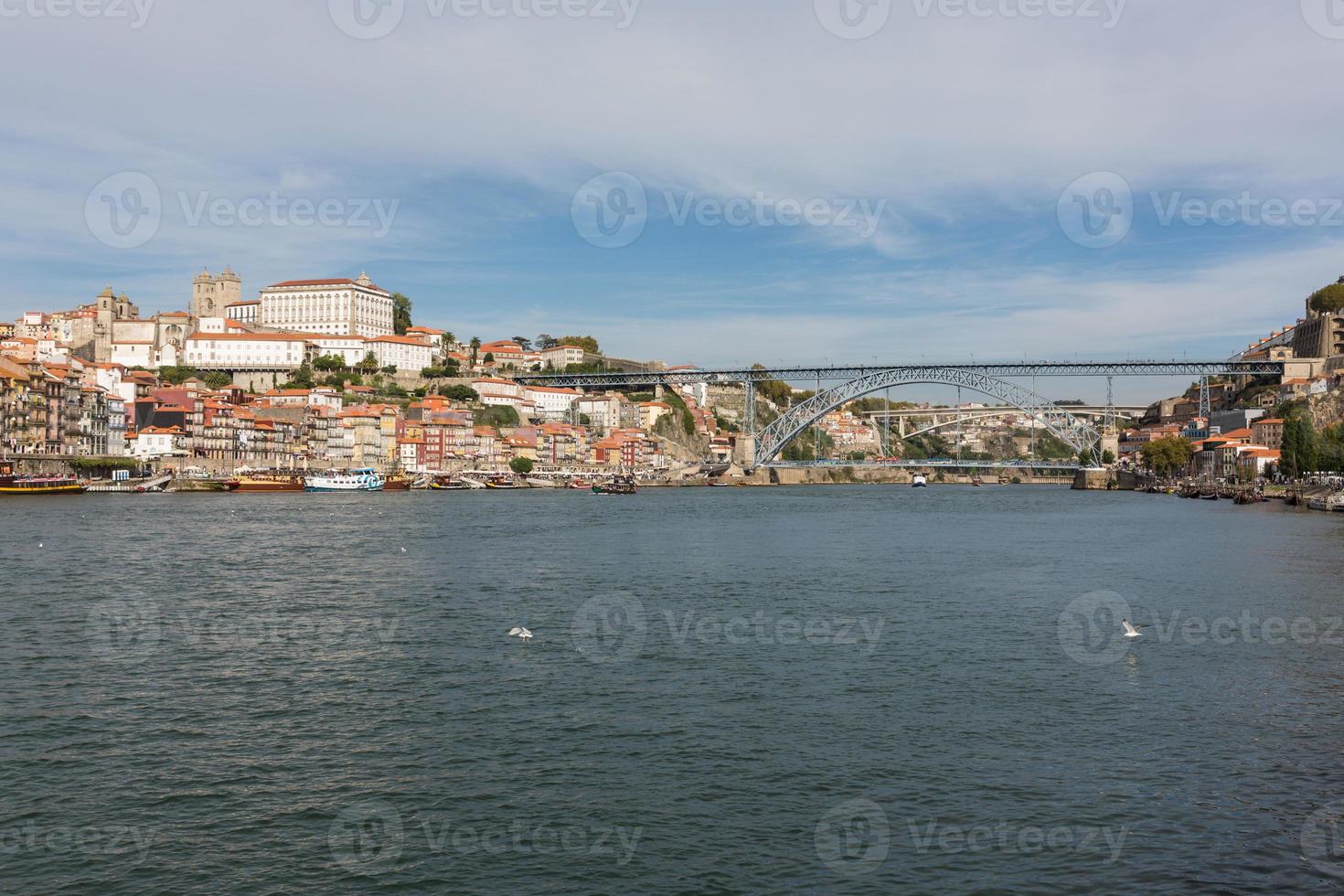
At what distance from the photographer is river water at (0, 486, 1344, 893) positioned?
703 cm

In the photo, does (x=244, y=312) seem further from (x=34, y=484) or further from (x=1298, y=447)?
(x=1298, y=447)

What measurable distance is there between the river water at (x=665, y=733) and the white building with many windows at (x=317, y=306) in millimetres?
86571

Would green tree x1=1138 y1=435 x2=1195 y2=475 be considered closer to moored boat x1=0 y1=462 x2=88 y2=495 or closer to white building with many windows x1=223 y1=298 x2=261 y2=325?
moored boat x1=0 y1=462 x2=88 y2=495

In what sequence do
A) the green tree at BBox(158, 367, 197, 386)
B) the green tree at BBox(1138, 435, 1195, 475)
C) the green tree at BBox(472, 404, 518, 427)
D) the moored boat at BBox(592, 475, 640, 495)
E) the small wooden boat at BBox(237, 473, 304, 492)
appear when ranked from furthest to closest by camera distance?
1. the green tree at BBox(472, 404, 518, 427)
2. the green tree at BBox(158, 367, 197, 386)
3. the green tree at BBox(1138, 435, 1195, 475)
4. the moored boat at BBox(592, 475, 640, 495)
5. the small wooden boat at BBox(237, 473, 304, 492)

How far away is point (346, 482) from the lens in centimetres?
6669

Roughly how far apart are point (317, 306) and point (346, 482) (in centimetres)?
4300

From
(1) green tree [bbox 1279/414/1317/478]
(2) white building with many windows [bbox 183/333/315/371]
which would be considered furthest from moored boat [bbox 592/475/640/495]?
(1) green tree [bbox 1279/414/1317/478]

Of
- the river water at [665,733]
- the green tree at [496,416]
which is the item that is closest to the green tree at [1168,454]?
the green tree at [496,416]

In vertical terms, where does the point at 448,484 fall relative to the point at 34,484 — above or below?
below

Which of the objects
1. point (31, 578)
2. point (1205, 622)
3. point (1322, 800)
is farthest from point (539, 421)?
point (1322, 800)

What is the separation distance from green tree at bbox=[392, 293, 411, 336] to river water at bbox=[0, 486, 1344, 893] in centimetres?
9844

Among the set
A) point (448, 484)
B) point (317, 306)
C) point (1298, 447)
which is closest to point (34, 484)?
point (448, 484)

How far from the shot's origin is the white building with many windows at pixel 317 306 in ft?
341

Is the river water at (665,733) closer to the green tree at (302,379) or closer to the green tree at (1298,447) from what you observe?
the green tree at (1298,447)
